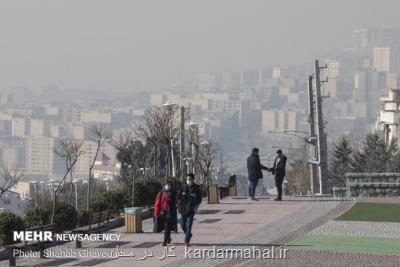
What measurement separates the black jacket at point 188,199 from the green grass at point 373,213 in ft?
17.8

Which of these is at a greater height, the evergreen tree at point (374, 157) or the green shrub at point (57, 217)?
the evergreen tree at point (374, 157)

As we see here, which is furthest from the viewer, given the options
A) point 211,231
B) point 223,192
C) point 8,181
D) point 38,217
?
point 8,181

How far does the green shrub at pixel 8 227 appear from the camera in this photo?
20219 mm

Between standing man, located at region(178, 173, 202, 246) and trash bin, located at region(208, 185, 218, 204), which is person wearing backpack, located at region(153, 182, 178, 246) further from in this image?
trash bin, located at region(208, 185, 218, 204)

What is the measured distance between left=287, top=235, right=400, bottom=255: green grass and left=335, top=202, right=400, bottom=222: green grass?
3.50 m

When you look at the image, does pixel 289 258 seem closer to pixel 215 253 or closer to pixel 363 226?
pixel 215 253

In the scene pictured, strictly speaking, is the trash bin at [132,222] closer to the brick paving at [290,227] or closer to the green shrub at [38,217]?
the green shrub at [38,217]

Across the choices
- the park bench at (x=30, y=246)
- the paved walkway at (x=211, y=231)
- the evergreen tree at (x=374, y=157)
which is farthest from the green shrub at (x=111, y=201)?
the evergreen tree at (x=374, y=157)

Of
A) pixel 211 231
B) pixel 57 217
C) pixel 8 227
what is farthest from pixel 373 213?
pixel 8 227

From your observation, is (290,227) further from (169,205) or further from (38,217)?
(38,217)

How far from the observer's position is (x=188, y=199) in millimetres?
19641

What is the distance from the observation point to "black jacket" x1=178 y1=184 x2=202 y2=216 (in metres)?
19.6

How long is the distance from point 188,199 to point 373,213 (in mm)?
7085

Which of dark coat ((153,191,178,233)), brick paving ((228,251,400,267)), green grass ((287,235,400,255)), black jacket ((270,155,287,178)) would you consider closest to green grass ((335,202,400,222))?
black jacket ((270,155,287,178))
